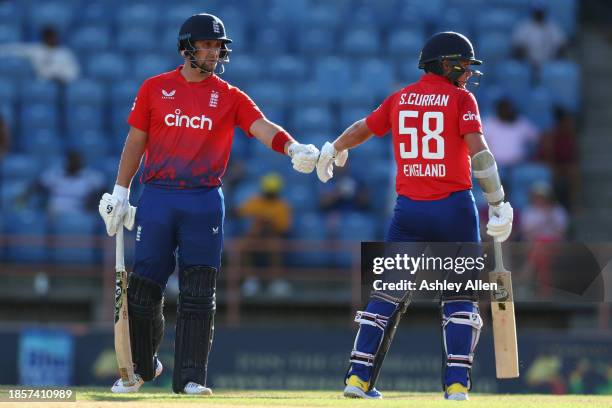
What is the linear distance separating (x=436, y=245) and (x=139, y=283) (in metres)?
1.73

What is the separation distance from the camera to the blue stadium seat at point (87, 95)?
17.1 m

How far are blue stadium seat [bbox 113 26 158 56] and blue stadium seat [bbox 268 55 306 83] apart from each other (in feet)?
5.28

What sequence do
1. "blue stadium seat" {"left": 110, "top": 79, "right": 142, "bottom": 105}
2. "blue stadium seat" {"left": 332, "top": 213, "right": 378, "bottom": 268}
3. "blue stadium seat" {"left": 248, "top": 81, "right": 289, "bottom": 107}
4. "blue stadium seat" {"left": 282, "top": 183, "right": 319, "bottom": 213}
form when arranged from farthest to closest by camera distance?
"blue stadium seat" {"left": 110, "top": 79, "right": 142, "bottom": 105} → "blue stadium seat" {"left": 248, "top": 81, "right": 289, "bottom": 107} → "blue stadium seat" {"left": 282, "top": 183, "right": 319, "bottom": 213} → "blue stadium seat" {"left": 332, "top": 213, "right": 378, "bottom": 268}

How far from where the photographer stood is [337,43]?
18.2 meters

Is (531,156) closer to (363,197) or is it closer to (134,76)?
(363,197)

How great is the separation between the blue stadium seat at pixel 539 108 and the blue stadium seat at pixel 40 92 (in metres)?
5.42

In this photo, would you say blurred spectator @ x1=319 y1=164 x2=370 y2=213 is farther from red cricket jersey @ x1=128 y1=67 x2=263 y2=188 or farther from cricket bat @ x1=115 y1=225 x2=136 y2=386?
cricket bat @ x1=115 y1=225 x2=136 y2=386

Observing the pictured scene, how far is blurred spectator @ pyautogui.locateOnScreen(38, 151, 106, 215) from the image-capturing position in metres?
15.5

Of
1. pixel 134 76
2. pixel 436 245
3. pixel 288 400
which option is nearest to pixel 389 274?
pixel 436 245

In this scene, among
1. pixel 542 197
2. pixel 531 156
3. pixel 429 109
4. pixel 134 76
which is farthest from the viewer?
pixel 134 76

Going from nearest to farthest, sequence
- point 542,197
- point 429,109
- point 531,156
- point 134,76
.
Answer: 1. point 429,109
2. point 542,197
3. point 531,156
4. point 134,76

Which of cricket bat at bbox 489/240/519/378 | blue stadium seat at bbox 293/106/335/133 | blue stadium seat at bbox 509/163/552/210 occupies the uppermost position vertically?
blue stadium seat at bbox 293/106/335/133

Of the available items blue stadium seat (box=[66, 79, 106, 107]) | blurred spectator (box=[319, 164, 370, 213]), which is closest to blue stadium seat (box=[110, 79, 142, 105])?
blue stadium seat (box=[66, 79, 106, 107])

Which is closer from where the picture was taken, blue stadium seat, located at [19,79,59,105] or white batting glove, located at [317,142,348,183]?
white batting glove, located at [317,142,348,183]
